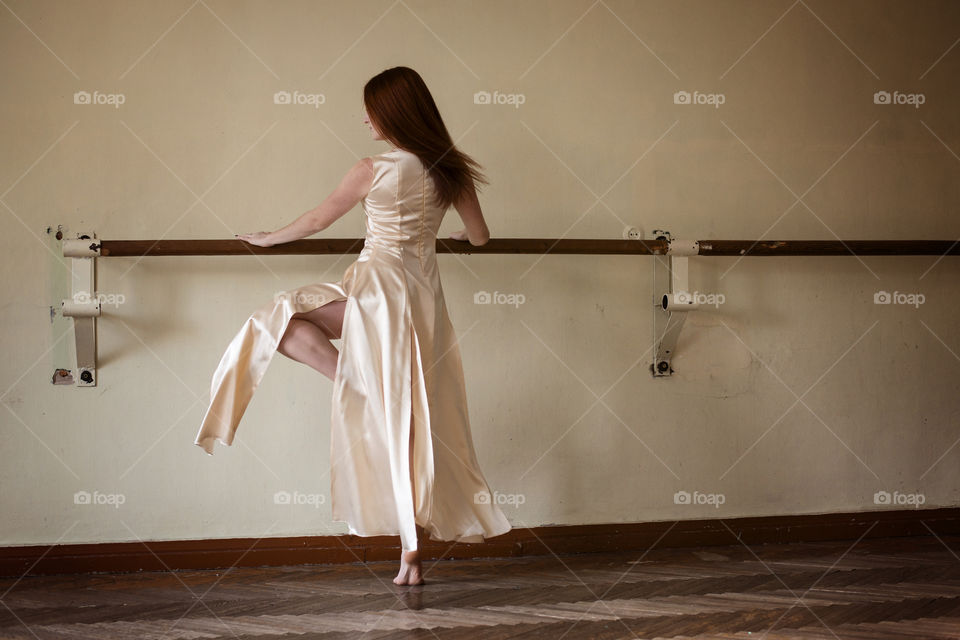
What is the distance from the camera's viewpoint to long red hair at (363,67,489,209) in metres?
2.30

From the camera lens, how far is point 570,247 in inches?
111

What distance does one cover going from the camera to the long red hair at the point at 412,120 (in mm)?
2305

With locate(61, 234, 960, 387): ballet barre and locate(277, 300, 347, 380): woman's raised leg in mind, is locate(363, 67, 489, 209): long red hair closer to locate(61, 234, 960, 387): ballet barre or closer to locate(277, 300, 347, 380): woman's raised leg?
locate(61, 234, 960, 387): ballet barre

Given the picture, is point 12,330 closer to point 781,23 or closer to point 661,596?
point 661,596

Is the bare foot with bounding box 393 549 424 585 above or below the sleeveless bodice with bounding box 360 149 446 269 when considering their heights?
below

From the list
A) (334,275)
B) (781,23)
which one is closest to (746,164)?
(781,23)

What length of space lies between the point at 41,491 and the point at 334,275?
1189 mm

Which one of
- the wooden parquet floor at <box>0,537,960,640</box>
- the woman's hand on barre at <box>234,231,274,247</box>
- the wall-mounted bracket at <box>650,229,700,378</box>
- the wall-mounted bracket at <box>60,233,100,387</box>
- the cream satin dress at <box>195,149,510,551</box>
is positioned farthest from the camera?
the wall-mounted bracket at <box>650,229,700,378</box>

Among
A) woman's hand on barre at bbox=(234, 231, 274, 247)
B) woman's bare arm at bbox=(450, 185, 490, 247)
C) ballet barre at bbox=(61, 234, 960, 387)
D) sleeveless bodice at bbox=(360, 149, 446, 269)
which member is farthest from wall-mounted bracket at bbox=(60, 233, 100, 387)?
woman's bare arm at bbox=(450, 185, 490, 247)

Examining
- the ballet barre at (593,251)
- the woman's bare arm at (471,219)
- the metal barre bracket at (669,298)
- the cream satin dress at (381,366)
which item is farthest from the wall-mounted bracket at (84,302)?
the metal barre bracket at (669,298)

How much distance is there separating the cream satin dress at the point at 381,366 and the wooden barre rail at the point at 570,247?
261mm

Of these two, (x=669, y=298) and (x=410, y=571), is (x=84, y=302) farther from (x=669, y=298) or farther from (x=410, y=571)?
(x=669, y=298)

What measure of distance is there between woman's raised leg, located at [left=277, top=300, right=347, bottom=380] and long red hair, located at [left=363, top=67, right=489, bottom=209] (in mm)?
471

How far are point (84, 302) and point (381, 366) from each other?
1050 millimetres
